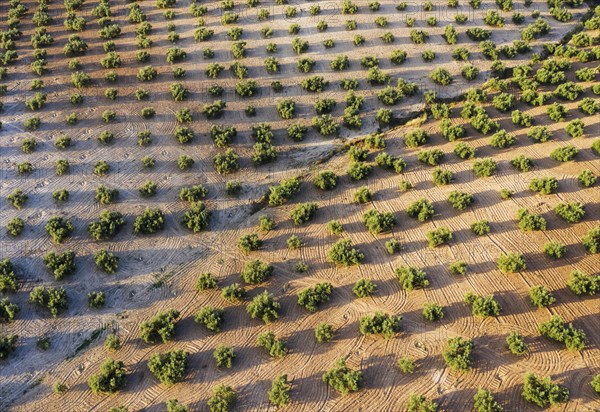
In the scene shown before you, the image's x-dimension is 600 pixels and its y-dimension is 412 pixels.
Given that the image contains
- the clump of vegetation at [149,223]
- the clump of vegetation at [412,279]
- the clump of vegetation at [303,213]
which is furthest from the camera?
the clump of vegetation at [303,213]

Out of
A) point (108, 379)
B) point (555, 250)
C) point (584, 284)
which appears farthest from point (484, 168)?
point (108, 379)

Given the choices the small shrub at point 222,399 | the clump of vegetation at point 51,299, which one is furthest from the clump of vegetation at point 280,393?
the clump of vegetation at point 51,299

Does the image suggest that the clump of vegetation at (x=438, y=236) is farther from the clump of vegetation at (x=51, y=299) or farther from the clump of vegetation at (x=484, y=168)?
the clump of vegetation at (x=51, y=299)

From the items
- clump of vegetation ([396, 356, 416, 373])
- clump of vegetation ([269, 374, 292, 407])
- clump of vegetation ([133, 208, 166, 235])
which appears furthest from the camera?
clump of vegetation ([133, 208, 166, 235])

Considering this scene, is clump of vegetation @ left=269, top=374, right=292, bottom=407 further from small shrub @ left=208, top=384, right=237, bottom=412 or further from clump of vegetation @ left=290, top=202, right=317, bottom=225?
clump of vegetation @ left=290, top=202, right=317, bottom=225

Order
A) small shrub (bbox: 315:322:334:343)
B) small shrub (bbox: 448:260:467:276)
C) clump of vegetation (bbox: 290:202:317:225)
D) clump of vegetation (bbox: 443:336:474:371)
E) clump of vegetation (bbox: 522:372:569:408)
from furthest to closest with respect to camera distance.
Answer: clump of vegetation (bbox: 290:202:317:225)
small shrub (bbox: 448:260:467:276)
small shrub (bbox: 315:322:334:343)
clump of vegetation (bbox: 443:336:474:371)
clump of vegetation (bbox: 522:372:569:408)

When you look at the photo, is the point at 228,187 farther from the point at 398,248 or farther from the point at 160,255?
the point at 398,248

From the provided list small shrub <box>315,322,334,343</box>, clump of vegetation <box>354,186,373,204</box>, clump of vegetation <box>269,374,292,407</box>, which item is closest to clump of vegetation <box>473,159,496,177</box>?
clump of vegetation <box>354,186,373,204</box>

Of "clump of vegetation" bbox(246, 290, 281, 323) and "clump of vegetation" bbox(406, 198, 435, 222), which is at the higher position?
"clump of vegetation" bbox(406, 198, 435, 222)

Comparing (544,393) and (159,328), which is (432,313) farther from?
(159,328)
